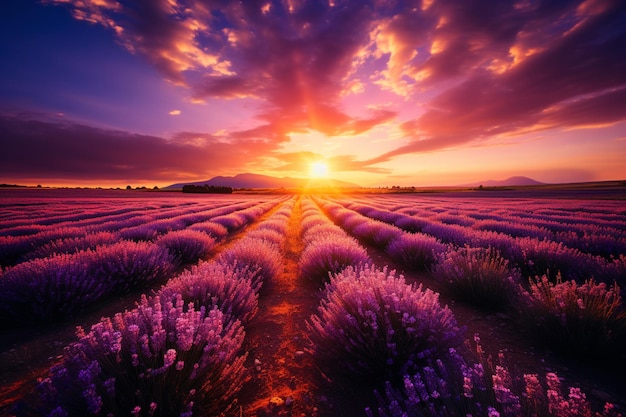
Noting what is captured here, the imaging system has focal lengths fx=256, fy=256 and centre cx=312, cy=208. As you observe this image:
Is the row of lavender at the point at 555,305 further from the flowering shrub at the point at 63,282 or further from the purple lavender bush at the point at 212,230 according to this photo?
→ the purple lavender bush at the point at 212,230

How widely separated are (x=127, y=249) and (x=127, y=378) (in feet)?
12.0

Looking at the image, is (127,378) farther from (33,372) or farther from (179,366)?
(33,372)

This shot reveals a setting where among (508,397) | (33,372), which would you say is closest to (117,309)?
(33,372)

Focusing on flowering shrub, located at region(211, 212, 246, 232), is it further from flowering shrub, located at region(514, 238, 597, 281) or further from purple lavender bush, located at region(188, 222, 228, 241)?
flowering shrub, located at region(514, 238, 597, 281)

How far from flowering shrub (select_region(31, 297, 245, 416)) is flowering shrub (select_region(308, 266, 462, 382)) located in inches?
32.6

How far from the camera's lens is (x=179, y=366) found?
1336 mm

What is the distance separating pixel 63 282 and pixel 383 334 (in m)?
3.98

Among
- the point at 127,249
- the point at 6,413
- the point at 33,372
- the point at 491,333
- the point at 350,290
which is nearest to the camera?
the point at 6,413

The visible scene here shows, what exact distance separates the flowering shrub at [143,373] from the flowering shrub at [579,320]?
2.93 meters

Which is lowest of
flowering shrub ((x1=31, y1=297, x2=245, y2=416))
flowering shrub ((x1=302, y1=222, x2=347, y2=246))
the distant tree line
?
Result: the distant tree line

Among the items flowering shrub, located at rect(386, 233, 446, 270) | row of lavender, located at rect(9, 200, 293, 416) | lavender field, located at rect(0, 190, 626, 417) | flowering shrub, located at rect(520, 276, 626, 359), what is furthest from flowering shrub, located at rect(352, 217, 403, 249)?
row of lavender, located at rect(9, 200, 293, 416)

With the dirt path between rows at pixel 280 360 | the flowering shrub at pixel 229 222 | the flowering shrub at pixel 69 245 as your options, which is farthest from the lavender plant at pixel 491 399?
the flowering shrub at pixel 229 222

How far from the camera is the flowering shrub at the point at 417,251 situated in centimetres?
514

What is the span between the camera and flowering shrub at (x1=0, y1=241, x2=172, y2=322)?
9.91 ft
